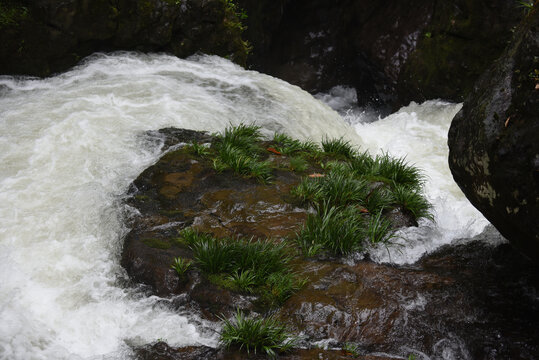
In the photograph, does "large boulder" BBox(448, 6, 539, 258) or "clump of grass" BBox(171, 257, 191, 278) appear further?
"clump of grass" BBox(171, 257, 191, 278)

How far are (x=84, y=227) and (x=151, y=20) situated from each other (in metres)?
6.45

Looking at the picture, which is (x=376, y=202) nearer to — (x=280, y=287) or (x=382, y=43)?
(x=280, y=287)

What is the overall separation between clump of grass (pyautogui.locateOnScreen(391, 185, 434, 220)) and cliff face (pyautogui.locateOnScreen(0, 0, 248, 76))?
6.90m

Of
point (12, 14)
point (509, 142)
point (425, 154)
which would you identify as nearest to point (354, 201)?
point (509, 142)

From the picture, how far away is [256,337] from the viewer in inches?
139

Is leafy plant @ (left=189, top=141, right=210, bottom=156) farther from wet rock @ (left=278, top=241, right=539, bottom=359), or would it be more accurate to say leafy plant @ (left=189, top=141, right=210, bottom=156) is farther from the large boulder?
the large boulder

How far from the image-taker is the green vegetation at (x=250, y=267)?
4.11 metres

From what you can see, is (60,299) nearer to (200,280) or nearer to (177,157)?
(200,280)

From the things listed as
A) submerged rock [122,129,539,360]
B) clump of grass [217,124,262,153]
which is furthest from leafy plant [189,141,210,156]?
submerged rock [122,129,539,360]

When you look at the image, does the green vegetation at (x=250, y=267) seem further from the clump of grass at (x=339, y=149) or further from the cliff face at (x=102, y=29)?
the cliff face at (x=102, y=29)

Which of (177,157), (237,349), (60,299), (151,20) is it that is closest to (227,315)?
(237,349)

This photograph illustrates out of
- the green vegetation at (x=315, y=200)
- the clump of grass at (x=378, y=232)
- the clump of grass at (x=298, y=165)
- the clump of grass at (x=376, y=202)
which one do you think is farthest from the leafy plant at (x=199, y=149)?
the clump of grass at (x=378, y=232)

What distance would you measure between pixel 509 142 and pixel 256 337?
7.74 feet

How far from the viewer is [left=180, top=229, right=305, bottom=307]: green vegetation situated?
4109mm
